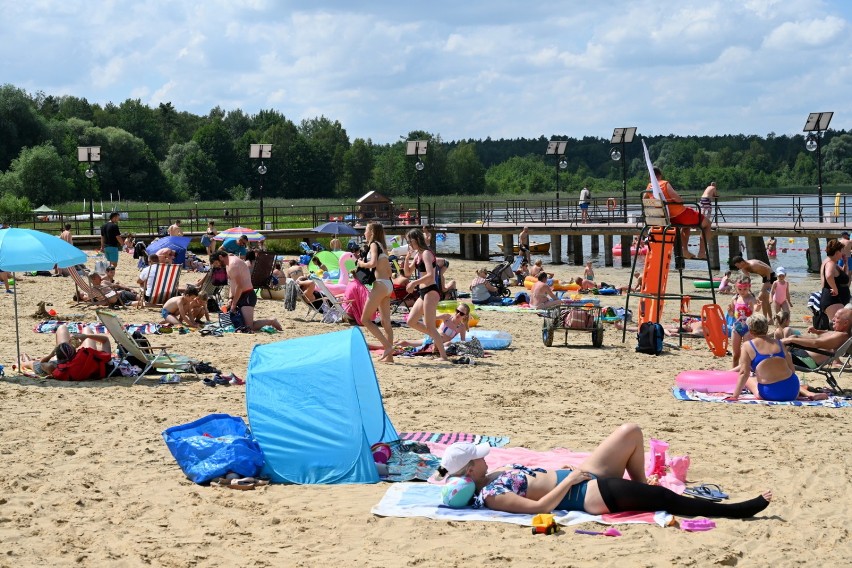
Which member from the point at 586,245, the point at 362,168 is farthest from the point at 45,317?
the point at 362,168

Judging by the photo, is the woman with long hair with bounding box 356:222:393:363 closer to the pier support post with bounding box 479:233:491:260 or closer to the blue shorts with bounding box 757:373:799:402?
the blue shorts with bounding box 757:373:799:402

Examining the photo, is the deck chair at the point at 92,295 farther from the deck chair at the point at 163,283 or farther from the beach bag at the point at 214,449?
the beach bag at the point at 214,449

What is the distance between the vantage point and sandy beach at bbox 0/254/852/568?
4824 mm

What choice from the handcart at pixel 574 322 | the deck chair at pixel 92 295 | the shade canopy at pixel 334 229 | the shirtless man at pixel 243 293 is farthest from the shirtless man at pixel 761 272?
the shade canopy at pixel 334 229

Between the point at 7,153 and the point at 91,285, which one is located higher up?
the point at 7,153

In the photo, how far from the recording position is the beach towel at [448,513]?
518 centimetres

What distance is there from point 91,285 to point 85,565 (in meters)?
11.4

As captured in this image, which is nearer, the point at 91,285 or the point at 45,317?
the point at 45,317

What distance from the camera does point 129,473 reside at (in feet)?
20.3

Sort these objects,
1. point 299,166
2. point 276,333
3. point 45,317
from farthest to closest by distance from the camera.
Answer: point 299,166, point 45,317, point 276,333

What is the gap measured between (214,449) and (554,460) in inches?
81.1

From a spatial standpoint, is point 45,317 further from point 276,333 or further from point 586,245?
point 586,245

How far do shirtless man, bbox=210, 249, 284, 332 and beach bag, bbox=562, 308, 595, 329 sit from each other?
3.59 meters

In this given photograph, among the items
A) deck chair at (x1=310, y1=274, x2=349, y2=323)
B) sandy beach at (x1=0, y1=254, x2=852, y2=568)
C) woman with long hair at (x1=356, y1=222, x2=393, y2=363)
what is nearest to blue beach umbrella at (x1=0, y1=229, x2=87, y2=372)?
sandy beach at (x1=0, y1=254, x2=852, y2=568)
